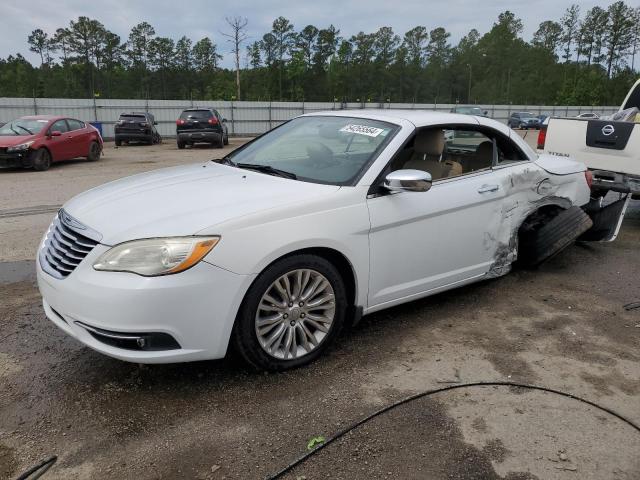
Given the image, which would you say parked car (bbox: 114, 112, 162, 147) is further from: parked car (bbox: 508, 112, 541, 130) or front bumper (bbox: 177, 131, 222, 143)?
parked car (bbox: 508, 112, 541, 130)

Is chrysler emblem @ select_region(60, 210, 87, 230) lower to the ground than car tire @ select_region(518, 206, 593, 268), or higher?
higher

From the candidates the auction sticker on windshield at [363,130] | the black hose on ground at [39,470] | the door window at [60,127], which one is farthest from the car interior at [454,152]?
the door window at [60,127]

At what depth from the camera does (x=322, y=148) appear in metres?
4.08

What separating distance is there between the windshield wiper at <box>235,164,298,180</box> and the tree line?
2709 inches

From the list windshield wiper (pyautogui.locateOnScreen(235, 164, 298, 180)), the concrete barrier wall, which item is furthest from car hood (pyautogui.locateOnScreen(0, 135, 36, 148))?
the concrete barrier wall

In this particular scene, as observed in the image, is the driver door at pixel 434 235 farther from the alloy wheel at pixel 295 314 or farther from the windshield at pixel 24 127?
the windshield at pixel 24 127

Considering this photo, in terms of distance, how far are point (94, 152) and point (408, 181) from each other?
51.3 feet

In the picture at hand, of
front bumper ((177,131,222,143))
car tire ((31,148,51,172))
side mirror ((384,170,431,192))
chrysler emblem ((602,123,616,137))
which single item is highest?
chrysler emblem ((602,123,616,137))

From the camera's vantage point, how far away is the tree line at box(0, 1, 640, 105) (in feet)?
257

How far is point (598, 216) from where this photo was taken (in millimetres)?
5836

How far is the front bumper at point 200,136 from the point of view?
72.0 feet

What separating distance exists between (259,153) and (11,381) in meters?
2.36

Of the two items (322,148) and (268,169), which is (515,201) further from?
(268,169)

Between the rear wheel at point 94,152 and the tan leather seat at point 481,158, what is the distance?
1480 centimetres
